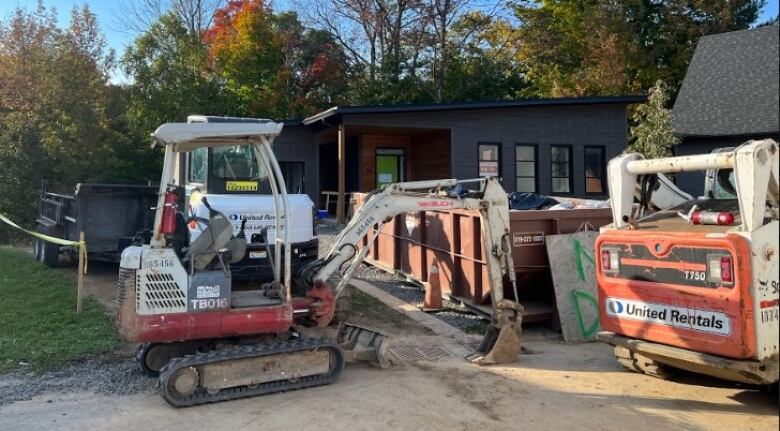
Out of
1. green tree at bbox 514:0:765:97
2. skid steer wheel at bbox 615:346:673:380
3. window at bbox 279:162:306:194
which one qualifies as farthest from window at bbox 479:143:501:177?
skid steer wheel at bbox 615:346:673:380

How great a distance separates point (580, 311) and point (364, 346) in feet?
10.2

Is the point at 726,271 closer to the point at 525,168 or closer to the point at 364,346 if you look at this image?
the point at 364,346

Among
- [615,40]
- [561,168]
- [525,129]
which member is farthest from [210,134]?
[615,40]

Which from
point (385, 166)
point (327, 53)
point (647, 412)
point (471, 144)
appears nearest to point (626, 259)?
point (647, 412)

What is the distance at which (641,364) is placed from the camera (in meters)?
6.55

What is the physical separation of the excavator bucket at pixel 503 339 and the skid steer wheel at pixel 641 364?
1116mm

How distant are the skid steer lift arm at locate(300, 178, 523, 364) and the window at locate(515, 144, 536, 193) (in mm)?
13171

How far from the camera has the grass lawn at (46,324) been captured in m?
7.16

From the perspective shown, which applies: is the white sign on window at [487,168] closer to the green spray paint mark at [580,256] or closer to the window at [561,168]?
the window at [561,168]

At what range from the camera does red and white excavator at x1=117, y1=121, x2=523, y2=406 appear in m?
5.75

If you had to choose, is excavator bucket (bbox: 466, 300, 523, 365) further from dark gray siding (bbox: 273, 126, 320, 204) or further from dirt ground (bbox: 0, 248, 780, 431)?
dark gray siding (bbox: 273, 126, 320, 204)

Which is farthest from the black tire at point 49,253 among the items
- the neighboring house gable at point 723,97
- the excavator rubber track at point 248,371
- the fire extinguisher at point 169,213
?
the neighboring house gable at point 723,97

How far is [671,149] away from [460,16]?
1662 cm

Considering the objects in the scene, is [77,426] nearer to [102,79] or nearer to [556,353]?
[556,353]
